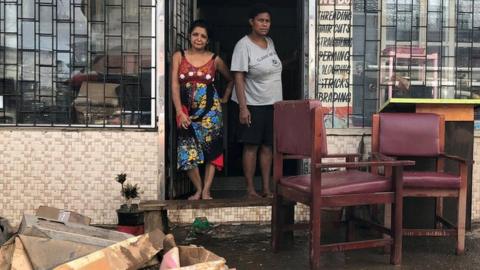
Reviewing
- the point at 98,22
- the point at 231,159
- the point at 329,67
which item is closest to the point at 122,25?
the point at 98,22

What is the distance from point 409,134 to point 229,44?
3.62m

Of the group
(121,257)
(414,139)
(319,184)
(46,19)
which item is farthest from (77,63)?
(414,139)

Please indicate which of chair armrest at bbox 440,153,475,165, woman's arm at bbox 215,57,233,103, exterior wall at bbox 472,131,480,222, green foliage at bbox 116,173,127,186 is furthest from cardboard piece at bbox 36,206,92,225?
exterior wall at bbox 472,131,480,222

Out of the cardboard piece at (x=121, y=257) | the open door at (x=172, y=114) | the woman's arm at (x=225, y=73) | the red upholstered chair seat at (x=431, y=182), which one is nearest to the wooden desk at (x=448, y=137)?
the red upholstered chair seat at (x=431, y=182)

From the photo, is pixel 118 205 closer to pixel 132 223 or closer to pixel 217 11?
pixel 132 223

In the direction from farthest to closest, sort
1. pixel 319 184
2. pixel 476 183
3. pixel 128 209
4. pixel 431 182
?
pixel 476 183 → pixel 128 209 → pixel 431 182 → pixel 319 184

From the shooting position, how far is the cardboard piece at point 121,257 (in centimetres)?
301

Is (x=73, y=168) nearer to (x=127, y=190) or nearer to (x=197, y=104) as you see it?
(x=127, y=190)

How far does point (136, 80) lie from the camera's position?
5230mm

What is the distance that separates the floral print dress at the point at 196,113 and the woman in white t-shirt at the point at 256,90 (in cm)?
27

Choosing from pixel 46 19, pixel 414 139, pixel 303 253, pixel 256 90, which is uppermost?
pixel 46 19

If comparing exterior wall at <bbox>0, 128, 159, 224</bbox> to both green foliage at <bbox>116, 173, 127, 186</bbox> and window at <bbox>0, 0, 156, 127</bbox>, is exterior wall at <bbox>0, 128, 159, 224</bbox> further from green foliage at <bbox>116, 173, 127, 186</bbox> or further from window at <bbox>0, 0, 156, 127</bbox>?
green foliage at <bbox>116, 173, 127, 186</bbox>

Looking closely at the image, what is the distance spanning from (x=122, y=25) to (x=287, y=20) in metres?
2.98

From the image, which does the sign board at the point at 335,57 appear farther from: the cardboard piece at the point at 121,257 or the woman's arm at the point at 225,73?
the cardboard piece at the point at 121,257
